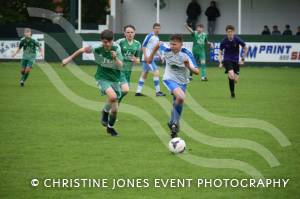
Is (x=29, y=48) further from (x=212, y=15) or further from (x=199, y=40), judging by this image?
(x=212, y=15)

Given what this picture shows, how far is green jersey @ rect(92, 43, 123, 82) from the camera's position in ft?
47.6

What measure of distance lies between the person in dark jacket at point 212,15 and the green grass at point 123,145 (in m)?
17.4

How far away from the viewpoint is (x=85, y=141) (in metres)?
13.6

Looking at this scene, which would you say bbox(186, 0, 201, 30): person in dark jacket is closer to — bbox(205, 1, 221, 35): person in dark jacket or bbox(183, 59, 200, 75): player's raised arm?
bbox(205, 1, 221, 35): person in dark jacket

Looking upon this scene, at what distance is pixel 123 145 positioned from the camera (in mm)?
13125

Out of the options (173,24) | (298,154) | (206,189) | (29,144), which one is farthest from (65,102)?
(173,24)

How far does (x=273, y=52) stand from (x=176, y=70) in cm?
2432

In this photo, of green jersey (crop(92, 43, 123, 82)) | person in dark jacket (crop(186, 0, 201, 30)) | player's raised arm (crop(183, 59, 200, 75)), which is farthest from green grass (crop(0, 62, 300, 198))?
person in dark jacket (crop(186, 0, 201, 30))

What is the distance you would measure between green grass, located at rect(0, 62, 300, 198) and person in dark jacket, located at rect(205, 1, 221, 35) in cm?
1741

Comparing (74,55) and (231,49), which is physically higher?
(231,49)

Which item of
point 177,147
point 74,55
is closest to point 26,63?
point 74,55

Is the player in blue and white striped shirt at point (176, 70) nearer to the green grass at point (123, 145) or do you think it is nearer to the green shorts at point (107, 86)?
the green grass at point (123, 145)

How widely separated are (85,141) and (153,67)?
33.2 ft

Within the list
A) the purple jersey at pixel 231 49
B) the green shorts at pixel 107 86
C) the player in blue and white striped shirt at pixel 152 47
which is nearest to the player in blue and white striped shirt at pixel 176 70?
the green shorts at pixel 107 86
